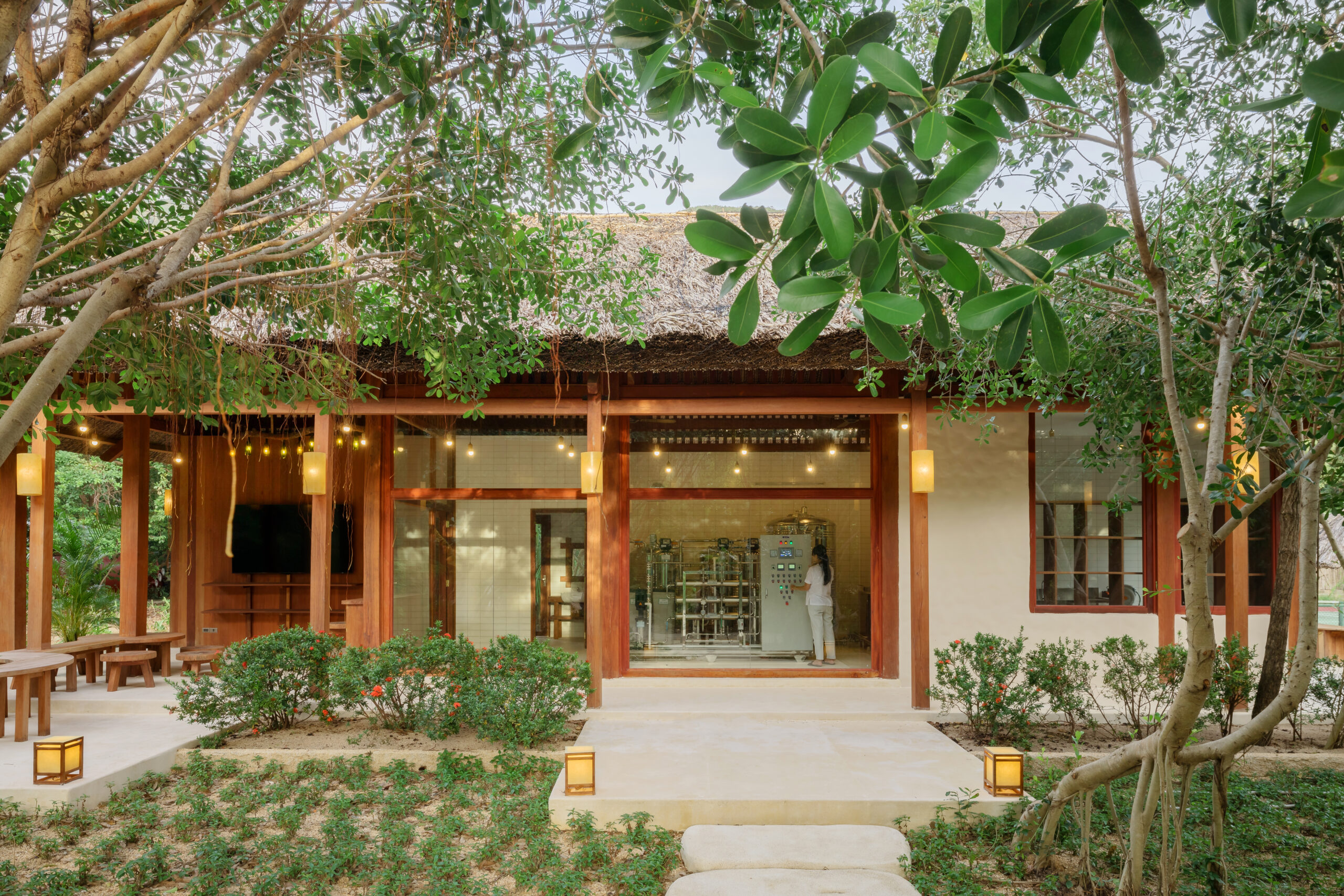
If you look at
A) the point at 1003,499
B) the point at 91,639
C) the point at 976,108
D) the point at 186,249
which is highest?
the point at 186,249

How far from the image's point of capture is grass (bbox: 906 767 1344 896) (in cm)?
351

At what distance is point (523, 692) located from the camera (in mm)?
5395

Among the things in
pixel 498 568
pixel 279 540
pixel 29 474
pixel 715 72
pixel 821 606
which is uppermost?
pixel 715 72

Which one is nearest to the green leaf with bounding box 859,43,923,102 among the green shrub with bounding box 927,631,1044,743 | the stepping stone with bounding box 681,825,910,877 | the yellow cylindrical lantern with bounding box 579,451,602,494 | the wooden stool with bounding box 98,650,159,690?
the stepping stone with bounding box 681,825,910,877

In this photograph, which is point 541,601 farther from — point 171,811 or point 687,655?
point 171,811

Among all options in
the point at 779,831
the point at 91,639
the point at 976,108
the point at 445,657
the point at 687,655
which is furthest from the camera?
the point at 687,655

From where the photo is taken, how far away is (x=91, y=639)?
7312 mm

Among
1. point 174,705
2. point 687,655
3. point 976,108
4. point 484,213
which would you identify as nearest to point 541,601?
point 687,655

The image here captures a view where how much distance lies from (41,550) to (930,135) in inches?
322

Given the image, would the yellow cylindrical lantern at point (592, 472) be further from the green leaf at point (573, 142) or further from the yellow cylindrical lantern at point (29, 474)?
the green leaf at point (573, 142)

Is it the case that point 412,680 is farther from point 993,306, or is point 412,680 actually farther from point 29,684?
point 993,306

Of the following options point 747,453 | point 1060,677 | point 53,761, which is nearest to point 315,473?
point 53,761

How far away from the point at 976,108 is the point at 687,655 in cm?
728

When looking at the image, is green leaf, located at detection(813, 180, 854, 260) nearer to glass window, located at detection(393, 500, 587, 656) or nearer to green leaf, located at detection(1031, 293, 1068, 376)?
green leaf, located at detection(1031, 293, 1068, 376)
